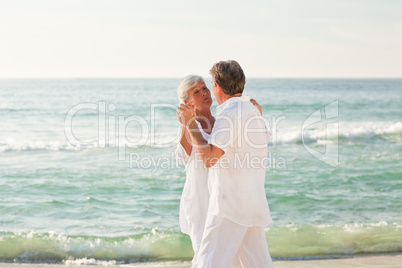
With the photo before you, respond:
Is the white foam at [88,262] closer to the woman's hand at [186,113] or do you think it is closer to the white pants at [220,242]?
the white pants at [220,242]

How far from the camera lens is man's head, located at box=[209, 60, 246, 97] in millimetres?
2904

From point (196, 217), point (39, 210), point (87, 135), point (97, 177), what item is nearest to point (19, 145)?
point (87, 135)

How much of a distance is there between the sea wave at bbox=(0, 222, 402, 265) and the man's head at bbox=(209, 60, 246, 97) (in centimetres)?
346

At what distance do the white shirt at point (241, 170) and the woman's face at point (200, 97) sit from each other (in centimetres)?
62

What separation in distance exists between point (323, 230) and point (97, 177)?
5450mm

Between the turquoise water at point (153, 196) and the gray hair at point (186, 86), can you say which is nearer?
the gray hair at point (186, 86)

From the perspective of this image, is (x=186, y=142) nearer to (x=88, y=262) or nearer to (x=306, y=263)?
(x=306, y=263)

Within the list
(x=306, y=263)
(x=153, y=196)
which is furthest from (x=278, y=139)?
(x=306, y=263)

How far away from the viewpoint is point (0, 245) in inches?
243

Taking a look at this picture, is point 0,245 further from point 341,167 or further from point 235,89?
point 341,167

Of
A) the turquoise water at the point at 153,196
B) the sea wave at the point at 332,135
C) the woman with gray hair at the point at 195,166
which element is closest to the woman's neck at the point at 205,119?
the woman with gray hair at the point at 195,166

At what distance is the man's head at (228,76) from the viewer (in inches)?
114

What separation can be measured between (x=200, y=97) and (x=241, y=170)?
0.83 m

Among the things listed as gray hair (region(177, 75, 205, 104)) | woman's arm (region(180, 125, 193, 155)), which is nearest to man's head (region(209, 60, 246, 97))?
gray hair (region(177, 75, 205, 104))
